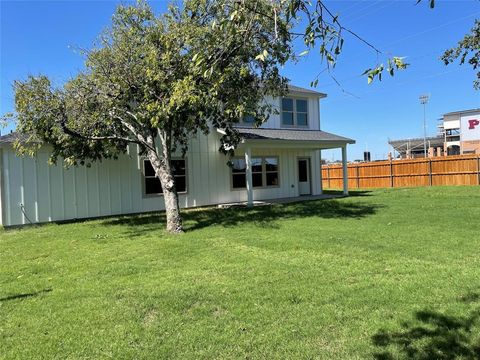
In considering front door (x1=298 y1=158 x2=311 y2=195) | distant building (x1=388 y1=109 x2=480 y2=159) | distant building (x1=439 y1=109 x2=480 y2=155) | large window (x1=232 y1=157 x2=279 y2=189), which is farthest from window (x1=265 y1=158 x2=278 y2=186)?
distant building (x1=439 y1=109 x2=480 y2=155)

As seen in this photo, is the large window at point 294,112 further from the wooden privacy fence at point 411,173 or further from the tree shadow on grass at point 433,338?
the tree shadow on grass at point 433,338

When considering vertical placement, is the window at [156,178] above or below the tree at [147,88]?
below

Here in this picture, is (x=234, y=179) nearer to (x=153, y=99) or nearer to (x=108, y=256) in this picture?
(x=153, y=99)

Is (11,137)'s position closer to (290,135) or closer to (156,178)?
(156,178)

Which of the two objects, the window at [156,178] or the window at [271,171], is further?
the window at [271,171]

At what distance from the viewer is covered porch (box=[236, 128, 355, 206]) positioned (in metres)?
18.4

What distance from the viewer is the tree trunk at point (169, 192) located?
460 inches

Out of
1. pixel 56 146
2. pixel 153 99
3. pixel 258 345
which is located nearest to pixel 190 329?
pixel 258 345

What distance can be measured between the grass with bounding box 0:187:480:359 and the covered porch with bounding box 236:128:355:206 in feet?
25.9

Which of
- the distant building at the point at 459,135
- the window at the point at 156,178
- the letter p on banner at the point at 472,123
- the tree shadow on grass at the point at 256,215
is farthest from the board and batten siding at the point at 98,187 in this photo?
the letter p on banner at the point at 472,123

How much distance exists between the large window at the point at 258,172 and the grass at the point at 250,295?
9.31 metres

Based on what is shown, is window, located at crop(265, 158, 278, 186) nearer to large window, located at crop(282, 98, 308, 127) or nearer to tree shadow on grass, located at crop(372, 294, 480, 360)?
large window, located at crop(282, 98, 308, 127)

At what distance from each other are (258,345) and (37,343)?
86.4 inches

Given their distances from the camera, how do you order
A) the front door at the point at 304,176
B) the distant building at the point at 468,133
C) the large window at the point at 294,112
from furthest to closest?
the distant building at the point at 468,133 → the front door at the point at 304,176 → the large window at the point at 294,112
